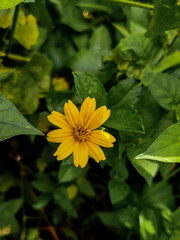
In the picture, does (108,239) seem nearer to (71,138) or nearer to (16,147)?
(16,147)

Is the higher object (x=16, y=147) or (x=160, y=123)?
(x=160, y=123)

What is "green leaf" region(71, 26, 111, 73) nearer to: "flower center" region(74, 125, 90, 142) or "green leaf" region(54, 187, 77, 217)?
"flower center" region(74, 125, 90, 142)

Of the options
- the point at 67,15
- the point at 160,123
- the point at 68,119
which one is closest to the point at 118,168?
the point at 160,123

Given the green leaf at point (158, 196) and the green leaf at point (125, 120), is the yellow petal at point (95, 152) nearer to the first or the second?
the green leaf at point (125, 120)

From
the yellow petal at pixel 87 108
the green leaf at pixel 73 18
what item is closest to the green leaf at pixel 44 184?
the yellow petal at pixel 87 108

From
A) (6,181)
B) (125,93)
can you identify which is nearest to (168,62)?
(125,93)

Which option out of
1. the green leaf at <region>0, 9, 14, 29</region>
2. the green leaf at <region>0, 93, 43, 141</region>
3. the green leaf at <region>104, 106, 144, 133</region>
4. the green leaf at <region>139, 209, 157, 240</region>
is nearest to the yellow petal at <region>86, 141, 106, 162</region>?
the green leaf at <region>104, 106, 144, 133</region>
